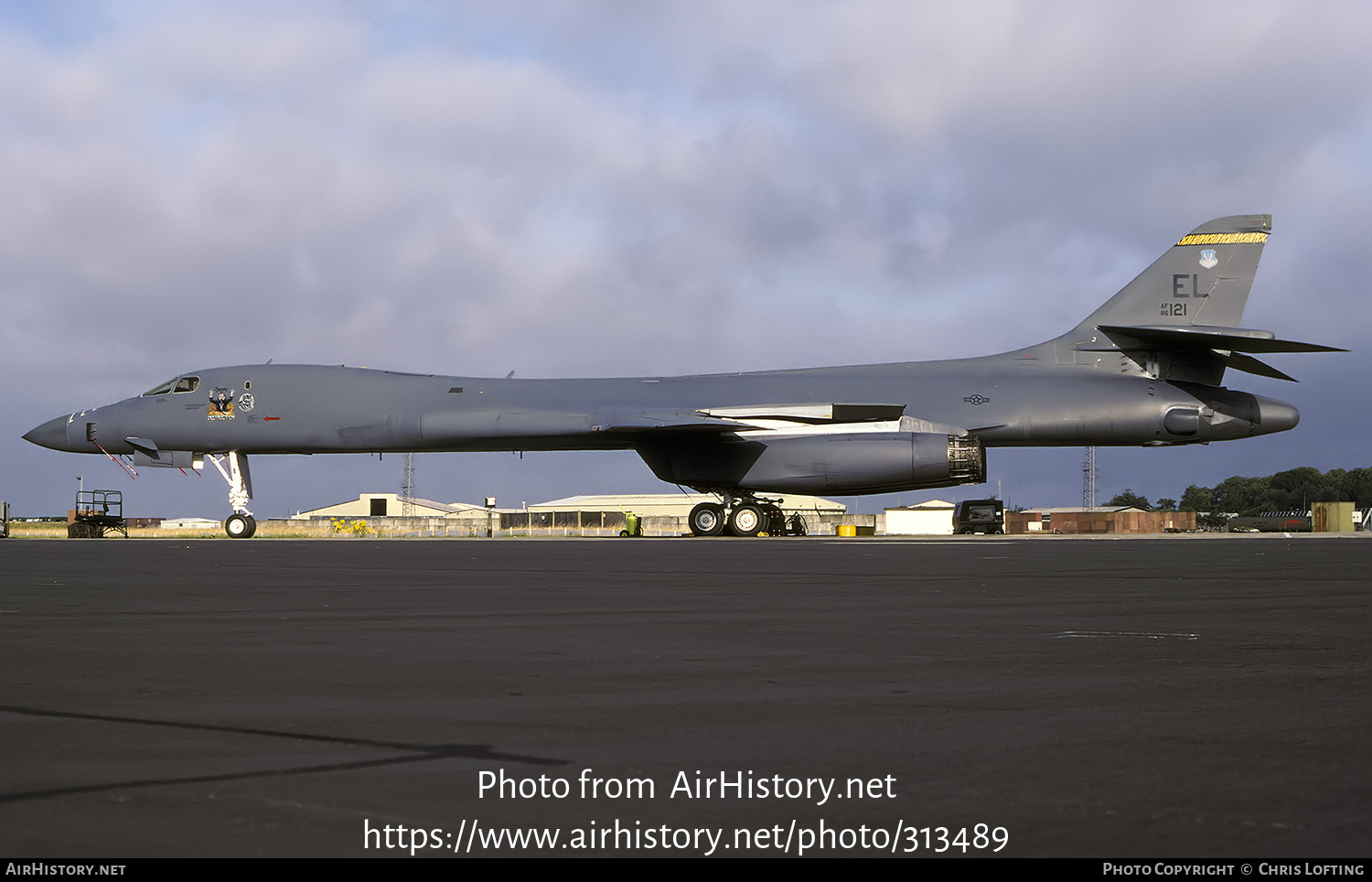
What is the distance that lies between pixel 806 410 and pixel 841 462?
1.39 meters

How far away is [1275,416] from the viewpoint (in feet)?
84.2

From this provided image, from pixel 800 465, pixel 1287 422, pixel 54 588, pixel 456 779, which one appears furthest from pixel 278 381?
pixel 456 779

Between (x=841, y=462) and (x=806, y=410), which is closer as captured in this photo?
(x=841, y=462)

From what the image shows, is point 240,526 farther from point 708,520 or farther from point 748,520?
point 748,520

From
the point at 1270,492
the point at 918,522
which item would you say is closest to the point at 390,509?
the point at 918,522

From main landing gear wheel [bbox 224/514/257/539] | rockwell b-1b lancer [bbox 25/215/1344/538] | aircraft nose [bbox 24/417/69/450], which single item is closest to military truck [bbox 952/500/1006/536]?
rockwell b-1b lancer [bbox 25/215/1344/538]

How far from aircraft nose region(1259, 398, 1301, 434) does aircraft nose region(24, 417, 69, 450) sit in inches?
1068

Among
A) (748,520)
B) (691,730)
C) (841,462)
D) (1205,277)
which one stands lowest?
(691,730)

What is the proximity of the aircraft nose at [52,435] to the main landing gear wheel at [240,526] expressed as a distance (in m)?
4.86

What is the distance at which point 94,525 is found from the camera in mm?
34562

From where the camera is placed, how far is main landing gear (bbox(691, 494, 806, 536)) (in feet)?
83.6

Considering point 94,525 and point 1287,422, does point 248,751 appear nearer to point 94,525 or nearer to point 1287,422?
point 1287,422

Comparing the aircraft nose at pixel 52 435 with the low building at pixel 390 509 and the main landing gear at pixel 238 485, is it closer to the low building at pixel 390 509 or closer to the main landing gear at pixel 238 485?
the main landing gear at pixel 238 485

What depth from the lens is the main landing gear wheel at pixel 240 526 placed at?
27.8 metres
